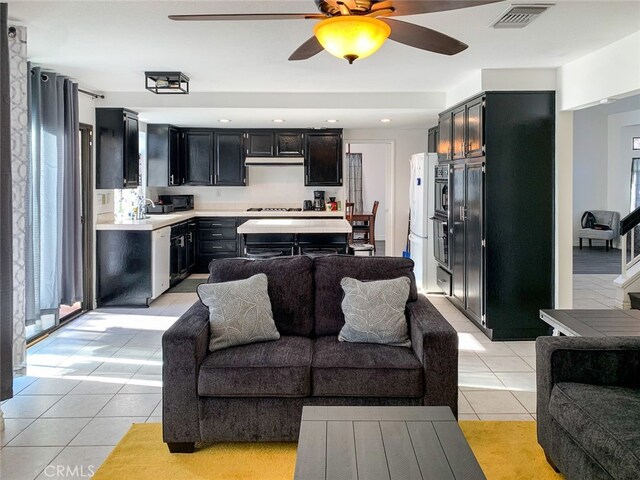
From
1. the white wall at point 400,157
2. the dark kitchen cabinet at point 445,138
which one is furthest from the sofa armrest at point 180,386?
the white wall at point 400,157

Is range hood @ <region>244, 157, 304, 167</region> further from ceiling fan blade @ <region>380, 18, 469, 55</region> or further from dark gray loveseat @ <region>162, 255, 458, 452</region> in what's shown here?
ceiling fan blade @ <region>380, 18, 469, 55</region>

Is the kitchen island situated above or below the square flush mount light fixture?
below

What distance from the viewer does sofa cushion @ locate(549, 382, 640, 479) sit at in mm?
1903

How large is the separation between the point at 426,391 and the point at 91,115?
509 centimetres

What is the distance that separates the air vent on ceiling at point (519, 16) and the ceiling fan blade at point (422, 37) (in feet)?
3.33

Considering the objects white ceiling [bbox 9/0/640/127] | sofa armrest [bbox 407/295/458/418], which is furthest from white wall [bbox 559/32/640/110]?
sofa armrest [bbox 407/295/458/418]

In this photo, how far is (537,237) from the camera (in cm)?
493

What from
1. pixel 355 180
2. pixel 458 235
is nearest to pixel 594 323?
pixel 458 235

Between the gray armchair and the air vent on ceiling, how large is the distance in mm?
8396

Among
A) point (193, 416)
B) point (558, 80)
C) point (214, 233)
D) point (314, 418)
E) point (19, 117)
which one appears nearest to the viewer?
point (314, 418)

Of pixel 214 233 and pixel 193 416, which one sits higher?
pixel 214 233

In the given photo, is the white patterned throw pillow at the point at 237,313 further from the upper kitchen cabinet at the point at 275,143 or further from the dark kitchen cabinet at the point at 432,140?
the upper kitchen cabinet at the point at 275,143

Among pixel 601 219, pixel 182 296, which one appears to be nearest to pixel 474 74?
pixel 182 296

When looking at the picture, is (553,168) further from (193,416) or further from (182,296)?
(182,296)
